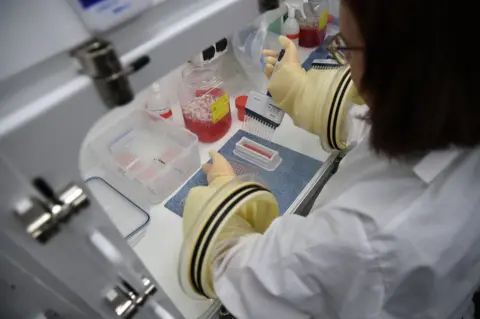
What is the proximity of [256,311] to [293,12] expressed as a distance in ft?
3.61

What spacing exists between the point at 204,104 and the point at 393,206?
708 mm

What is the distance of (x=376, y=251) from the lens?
0.52 metres

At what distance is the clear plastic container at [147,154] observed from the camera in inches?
39.2

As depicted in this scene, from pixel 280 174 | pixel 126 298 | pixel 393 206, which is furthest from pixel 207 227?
A: pixel 280 174

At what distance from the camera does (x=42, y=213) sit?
12.5 inches

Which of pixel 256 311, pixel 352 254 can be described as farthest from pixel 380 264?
pixel 256 311

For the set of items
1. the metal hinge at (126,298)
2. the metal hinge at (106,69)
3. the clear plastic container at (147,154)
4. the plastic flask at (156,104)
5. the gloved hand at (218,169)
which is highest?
the metal hinge at (106,69)

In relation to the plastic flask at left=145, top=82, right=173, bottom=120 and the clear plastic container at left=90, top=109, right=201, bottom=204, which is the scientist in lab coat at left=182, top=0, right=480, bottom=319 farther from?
the plastic flask at left=145, top=82, right=173, bottom=120

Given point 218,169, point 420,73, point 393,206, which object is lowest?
point 218,169

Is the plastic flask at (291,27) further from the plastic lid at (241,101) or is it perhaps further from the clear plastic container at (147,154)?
the clear plastic container at (147,154)

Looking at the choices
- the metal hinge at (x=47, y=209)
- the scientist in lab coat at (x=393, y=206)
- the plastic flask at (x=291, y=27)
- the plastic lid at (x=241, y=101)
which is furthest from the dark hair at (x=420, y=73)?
the plastic flask at (x=291, y=27)

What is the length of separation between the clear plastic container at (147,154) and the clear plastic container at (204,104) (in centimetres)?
6

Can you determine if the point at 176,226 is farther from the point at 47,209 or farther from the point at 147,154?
the point at 47,209

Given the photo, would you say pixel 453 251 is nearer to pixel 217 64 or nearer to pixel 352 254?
pixel 352 254
